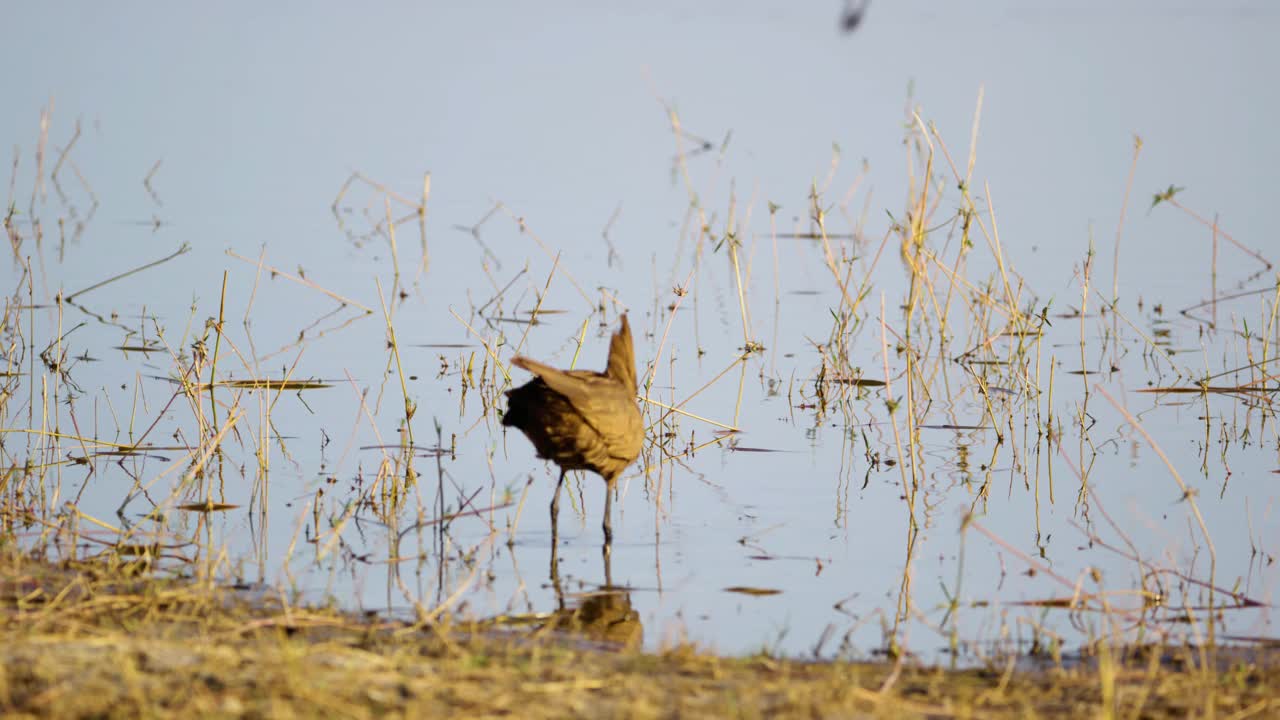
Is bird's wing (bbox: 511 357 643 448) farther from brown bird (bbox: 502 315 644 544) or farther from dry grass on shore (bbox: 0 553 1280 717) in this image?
dry grass on shore (bbox: 0 553 1280 717)

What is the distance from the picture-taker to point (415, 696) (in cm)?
374

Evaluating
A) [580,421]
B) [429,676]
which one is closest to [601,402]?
[580,421]

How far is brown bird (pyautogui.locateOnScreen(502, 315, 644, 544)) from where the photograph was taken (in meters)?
6.31

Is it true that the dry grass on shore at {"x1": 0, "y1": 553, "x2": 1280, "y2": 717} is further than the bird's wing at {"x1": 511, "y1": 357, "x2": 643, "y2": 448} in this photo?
No

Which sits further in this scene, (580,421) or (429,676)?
(580,421)

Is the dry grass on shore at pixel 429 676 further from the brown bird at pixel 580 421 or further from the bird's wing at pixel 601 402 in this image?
the brown bird at pixel 580 421

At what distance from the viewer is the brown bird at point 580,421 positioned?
6309 mm

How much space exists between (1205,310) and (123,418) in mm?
9763

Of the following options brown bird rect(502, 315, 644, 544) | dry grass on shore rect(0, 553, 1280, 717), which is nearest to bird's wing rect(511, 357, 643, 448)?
brown bird rect(502, 315, 644, 544)

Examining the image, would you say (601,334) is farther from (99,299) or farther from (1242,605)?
(1242,605)

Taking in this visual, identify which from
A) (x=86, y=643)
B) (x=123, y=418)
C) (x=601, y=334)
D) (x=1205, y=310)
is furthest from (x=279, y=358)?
(x=1205, y=310)

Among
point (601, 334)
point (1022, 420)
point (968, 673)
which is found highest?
point (601, 334)

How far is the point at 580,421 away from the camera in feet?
20.9

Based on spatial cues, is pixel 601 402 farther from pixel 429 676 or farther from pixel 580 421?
pixel 429 676
